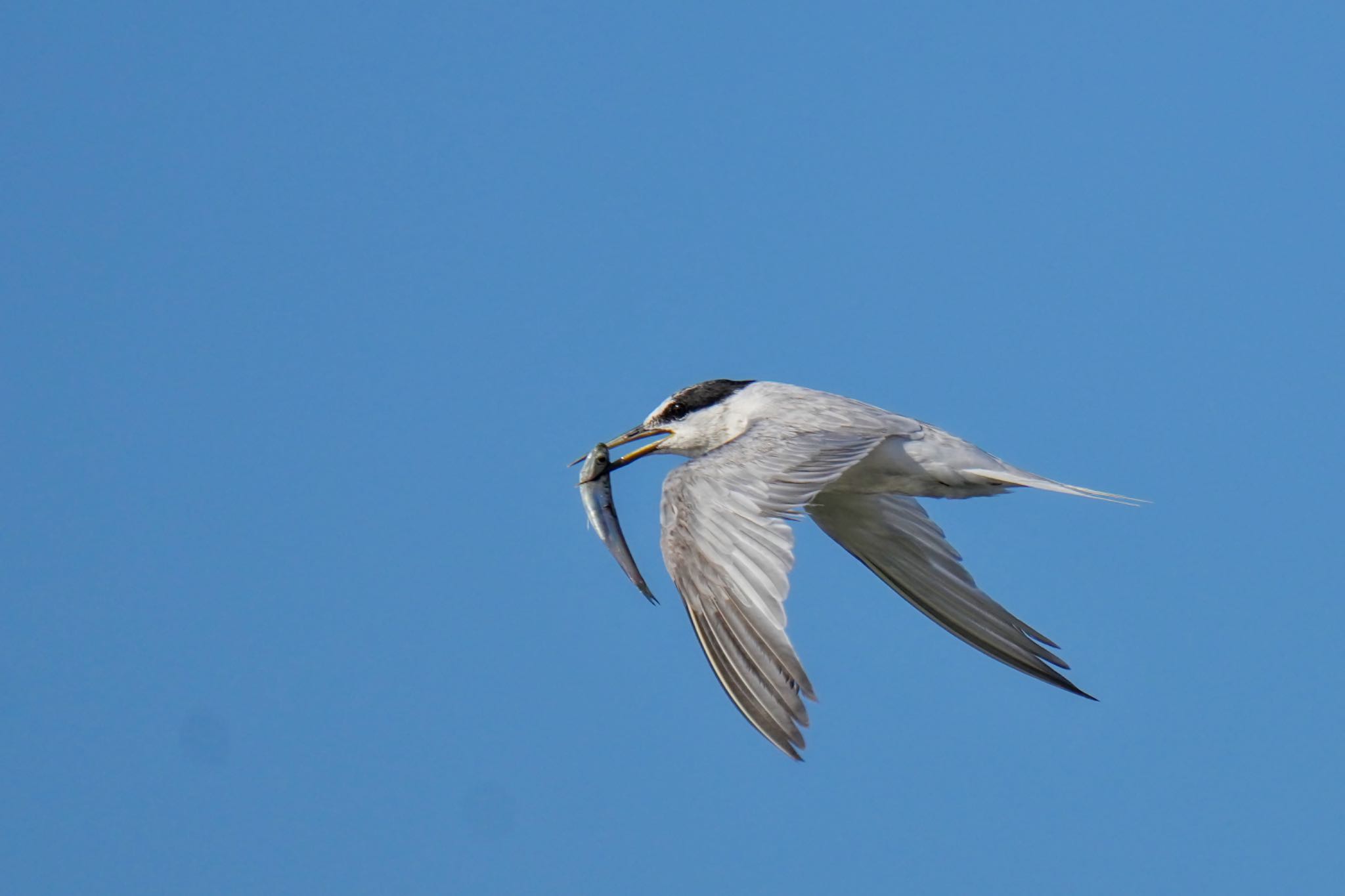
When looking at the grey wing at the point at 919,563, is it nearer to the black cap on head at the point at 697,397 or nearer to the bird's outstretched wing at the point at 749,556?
the black cap on head at the point at 697,397

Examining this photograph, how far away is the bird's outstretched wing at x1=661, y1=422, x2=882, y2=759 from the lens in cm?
655

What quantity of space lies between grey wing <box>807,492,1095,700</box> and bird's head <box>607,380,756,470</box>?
2.36ft

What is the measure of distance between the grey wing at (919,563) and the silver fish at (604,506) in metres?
1.31

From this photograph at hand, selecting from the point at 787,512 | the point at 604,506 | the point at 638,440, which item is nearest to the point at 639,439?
the point at 638,440

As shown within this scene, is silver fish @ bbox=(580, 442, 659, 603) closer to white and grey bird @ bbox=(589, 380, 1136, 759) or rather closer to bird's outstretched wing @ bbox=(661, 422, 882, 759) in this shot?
white and grey bird @ bbox=(589, 380, 1136, 759)

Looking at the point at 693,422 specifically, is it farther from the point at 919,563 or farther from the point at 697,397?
the point at 919,563

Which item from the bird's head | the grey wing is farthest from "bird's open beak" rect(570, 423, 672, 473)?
the grey wing

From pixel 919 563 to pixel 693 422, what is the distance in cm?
162

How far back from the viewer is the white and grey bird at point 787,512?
6.75 metres

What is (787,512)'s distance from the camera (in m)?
7.20

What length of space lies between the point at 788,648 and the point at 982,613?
10.4ft

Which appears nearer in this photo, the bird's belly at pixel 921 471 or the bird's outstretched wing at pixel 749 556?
the bird's outstretched wing at pixel 749 556

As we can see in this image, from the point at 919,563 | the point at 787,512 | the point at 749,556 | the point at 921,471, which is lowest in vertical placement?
the point at 749,556

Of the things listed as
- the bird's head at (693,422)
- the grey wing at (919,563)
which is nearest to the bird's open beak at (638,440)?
the bird's head at (693,422)
